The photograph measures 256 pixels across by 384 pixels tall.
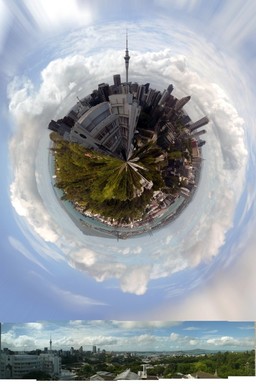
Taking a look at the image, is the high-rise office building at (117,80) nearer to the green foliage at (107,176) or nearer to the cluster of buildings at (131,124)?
the cluster of buildings at (131,124)

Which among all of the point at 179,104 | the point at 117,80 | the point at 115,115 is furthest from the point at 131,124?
the point at 179,104

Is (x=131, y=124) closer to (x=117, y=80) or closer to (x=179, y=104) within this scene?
(x=117, y=80)

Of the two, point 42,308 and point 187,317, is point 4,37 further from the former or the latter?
point 187,317

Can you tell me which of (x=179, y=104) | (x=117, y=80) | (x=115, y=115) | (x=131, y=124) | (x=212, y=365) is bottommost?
(x=212, y=365)

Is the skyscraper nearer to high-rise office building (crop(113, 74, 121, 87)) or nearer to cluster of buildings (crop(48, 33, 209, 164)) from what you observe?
cluster of buildings (crop(48, 33, 209, 164))

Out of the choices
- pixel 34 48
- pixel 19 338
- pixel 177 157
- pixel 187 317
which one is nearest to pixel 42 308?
pixel 19 338

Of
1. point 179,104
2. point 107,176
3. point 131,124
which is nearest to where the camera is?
point 131,124

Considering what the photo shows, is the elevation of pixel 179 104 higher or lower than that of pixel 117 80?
lower

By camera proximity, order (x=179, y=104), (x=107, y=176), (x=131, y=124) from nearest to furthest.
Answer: (x=131, y=124)
(x=107, y=176)
(x=179, y=104)

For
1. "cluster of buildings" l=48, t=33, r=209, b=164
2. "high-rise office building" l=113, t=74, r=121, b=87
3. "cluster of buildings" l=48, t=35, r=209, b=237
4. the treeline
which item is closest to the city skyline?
the treeline

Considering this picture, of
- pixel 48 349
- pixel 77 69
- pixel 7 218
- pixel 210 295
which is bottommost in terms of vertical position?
pixel 48 349
